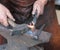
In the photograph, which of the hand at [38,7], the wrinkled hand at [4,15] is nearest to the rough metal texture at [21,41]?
the wrinkled hand at [4,15]

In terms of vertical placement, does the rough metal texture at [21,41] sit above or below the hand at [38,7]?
below

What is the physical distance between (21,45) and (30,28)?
107 mm

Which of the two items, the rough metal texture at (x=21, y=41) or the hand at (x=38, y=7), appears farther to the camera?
the hand at (x=38, y=7)

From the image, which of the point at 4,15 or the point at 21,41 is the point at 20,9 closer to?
the point at 4,15

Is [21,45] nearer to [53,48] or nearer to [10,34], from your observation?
[10,34]

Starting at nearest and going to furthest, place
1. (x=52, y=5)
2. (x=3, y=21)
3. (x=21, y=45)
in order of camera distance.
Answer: (x=21, y=45)
(x=3, y=21)
(x=52, y=5)

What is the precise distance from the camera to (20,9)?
1.21 meters

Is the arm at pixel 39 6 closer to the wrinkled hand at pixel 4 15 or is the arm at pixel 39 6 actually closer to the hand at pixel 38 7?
the hand at pixel 38 7

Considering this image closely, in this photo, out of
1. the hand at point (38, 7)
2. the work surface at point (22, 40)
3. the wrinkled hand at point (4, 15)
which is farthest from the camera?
the hand at point (38, 7)

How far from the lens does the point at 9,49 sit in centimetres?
93

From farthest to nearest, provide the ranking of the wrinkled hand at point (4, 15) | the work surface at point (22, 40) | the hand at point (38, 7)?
the hand at point (38, 7) < the wrinkled hand at point (4, 15) < the work surface at point (22, 40)

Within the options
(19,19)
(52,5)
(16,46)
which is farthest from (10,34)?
(52,5)

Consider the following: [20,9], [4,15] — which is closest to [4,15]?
[4,15]

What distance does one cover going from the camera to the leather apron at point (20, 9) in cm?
121
